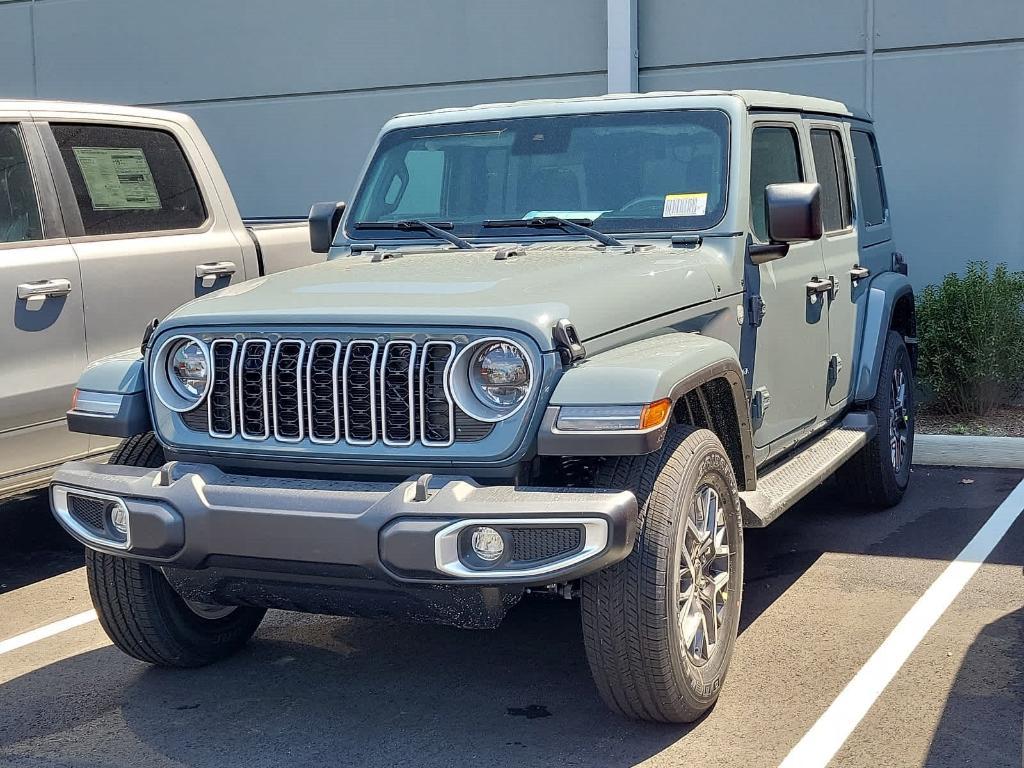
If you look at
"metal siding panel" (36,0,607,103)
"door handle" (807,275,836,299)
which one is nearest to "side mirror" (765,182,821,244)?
"door handle" (807,275,836,299)

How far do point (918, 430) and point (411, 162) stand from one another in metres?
4.49

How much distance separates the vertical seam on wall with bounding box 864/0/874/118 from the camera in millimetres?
8891

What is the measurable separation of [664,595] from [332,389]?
1.10 meters

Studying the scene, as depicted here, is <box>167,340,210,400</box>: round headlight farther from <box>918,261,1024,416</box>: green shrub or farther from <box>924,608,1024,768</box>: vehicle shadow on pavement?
<box>918,261,1024,416</box>: green shrub

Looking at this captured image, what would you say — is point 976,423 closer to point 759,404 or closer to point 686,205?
point 759,404

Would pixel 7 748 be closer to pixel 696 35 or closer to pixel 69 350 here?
pixel 69 350

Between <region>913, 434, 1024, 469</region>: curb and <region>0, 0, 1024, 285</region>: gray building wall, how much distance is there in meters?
1.68

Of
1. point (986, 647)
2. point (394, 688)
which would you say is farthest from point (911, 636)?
point (394, 688)

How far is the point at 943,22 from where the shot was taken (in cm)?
872

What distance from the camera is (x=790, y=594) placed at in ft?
16.9

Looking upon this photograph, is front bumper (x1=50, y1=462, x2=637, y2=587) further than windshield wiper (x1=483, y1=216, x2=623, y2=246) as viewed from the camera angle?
No

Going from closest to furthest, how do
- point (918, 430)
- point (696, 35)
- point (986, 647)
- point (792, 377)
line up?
point (986, 647), point (792, 377), point (918, 430), point (696, 35)

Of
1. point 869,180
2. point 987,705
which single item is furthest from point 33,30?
point 987,705

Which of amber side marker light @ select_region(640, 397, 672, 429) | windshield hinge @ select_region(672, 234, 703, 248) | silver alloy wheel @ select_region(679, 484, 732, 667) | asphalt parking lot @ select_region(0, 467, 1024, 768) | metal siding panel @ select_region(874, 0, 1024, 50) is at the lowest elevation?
asphalt parking lot @ select_region(0, 467, 1024, 768)
